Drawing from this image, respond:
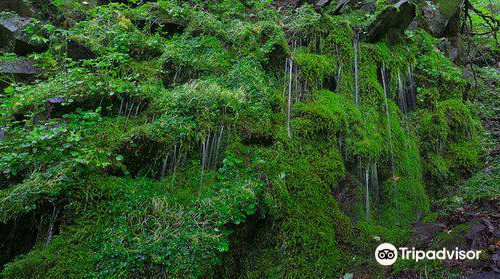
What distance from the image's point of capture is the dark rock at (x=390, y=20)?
23.2 ft

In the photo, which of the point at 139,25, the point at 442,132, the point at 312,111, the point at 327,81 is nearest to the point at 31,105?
the point at 139,25

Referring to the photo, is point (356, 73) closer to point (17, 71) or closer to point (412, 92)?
point (412, 92)

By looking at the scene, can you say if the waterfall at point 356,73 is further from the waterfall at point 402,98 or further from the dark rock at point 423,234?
the dark rock at point 423,234

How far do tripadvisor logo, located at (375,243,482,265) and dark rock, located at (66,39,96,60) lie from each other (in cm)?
640

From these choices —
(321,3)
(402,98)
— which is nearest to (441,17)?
(321,3)

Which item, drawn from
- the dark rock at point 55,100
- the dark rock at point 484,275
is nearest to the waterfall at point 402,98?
the dark rock at point 484,275

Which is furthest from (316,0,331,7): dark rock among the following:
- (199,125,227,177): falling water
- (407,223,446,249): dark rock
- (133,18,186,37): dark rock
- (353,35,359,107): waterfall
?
(407,223,446,249): dark rock

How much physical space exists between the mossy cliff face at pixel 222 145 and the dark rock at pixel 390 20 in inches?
8.8

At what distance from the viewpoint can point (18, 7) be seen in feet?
23.7

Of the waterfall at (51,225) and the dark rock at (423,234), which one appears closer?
the waterfall at (51,225)

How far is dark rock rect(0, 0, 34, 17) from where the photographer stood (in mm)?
7016

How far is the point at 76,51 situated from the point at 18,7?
2638 millimetres

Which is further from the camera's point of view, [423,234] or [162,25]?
[162,25]

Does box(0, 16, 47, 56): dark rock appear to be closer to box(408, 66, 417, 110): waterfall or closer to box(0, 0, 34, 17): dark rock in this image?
box(0, 0, 34, 17): dark rock
